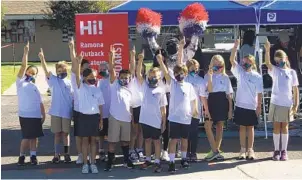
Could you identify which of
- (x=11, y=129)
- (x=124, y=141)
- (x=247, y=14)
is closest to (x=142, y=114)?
(x=124, y=141)

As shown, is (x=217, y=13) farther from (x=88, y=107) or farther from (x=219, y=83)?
(x=88, y=107)

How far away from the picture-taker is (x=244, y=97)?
8.20 m

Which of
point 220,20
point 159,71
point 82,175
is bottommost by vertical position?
point 82,175

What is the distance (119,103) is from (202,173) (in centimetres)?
157

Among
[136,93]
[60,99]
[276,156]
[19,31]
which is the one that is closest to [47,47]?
[19,31]

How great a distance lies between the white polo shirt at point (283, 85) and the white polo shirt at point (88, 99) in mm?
2789

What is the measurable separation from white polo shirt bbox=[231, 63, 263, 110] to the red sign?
1926mm

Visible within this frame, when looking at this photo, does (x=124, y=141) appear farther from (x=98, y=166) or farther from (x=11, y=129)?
(x=11, y=129)

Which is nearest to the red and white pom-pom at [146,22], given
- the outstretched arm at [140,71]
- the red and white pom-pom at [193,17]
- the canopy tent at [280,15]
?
the red and white pom-pom at [193,17]

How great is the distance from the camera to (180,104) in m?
7.40

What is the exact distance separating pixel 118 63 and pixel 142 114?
5.20 feet

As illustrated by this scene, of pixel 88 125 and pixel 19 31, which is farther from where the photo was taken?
pixel 19 31

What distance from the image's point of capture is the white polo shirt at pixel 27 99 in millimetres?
7816

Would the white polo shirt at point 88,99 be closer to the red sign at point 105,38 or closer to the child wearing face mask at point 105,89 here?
the child wearing face mask at point 105,89
